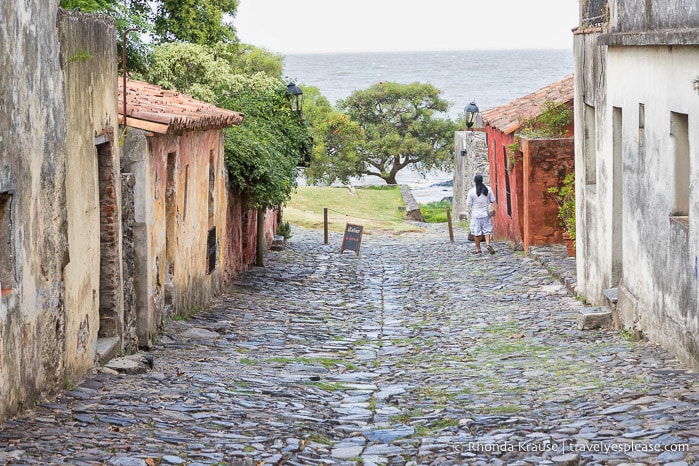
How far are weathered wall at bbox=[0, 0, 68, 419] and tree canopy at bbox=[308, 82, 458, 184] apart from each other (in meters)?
46.0

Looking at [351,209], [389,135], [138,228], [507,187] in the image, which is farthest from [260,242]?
[389,135]

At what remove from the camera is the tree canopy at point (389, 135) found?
5512cm

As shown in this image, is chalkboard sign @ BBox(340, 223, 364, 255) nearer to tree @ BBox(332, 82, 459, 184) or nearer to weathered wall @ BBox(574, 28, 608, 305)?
weathered wall @ BBox(574, 28, 608, 305)

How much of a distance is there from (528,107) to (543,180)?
11.9 feet

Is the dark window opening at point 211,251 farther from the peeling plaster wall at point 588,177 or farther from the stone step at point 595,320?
the stone step at point 595,320

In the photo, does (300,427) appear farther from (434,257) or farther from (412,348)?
(434,257)

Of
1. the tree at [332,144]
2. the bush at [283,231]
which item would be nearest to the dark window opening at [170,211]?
the bush at [283,231]

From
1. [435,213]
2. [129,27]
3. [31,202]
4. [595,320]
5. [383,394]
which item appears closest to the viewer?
[31,202]

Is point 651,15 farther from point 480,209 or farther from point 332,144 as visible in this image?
point 332,144

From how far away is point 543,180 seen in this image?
64.1 ft

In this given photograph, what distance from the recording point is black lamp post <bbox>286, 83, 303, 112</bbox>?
22.2 m

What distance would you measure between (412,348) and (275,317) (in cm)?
303

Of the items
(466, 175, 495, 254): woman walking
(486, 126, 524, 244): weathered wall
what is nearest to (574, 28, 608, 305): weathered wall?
(486, 126, 524, 244): weathered wall

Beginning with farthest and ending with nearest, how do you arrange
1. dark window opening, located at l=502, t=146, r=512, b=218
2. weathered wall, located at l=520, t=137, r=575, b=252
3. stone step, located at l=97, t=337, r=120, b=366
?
dark window opening, located at l=502, t=146, r=512, b=218 < weathered wall, located at l=520, t=137, r=575, b=252 < stone step, located at l=97, t=337, r=120, b=366
